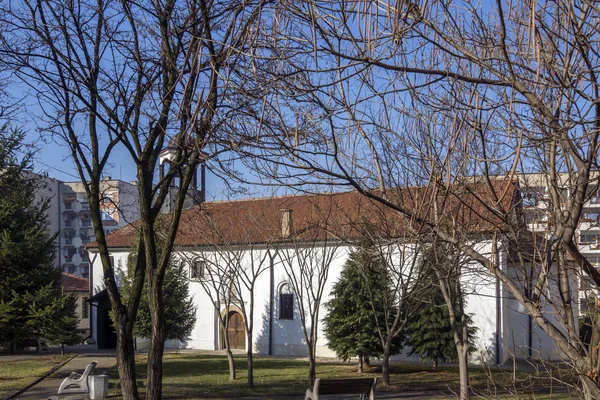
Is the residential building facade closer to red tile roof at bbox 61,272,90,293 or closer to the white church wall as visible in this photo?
red tile roof at bbox 61,272,90,293

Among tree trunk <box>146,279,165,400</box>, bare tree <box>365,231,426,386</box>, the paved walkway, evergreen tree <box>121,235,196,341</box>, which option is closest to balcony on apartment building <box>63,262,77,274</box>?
the paved walkway

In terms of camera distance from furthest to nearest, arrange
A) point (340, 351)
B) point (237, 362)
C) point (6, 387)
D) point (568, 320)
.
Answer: point (237, 362) < point (340, 351) < point (6, 387) < point (568, 320)

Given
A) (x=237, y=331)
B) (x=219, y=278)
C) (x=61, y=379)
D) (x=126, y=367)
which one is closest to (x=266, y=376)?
(x=219, y=278)

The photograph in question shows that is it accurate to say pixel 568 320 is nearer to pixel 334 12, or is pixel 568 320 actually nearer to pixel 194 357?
pixel 334 12

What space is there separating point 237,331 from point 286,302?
12.8ft

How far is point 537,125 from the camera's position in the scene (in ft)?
11.5

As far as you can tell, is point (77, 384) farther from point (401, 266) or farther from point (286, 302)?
point (286, 302)

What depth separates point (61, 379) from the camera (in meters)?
23.2

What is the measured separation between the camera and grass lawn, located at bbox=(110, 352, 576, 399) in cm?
2044

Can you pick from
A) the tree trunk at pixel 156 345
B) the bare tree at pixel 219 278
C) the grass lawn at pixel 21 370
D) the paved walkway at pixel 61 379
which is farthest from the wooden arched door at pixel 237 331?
the tree trunk at pixel 156 345

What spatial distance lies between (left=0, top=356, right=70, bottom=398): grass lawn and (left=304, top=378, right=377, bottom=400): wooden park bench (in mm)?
10665

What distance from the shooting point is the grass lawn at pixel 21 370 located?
20.6 metres

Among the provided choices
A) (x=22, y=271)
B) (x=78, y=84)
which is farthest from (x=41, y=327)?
(x=78, y=84)

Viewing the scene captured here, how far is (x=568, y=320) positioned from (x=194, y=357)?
103 ft
